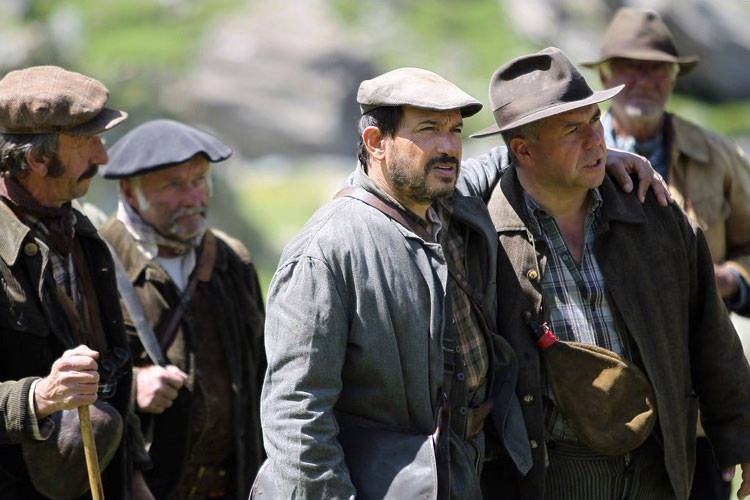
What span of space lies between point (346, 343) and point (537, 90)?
1.17m

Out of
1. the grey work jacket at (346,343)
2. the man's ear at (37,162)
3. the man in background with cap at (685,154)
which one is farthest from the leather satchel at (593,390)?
the man's ear at (37,162)

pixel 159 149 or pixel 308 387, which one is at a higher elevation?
pixel 159 149

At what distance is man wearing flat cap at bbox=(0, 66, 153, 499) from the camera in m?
3.65

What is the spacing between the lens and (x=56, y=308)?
153 inches

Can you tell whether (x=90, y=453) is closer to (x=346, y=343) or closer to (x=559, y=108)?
(x=346, y=343)

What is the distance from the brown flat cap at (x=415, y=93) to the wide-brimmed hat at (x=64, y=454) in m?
1.36

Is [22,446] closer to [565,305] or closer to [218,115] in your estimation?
[565,305]

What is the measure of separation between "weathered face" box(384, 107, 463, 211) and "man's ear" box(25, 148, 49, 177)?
1218 mm

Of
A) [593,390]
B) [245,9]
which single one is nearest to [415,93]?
[593,390]

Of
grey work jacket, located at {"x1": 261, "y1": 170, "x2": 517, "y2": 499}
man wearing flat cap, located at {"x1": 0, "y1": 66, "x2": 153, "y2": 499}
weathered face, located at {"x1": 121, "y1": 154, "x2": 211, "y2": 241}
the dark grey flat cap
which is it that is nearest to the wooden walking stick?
man wearing flat cap, located at {"x1": 0, "y1": 66, "x2": 153, "y2": 499}

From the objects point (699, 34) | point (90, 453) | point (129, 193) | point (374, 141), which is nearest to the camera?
point (374, 141)

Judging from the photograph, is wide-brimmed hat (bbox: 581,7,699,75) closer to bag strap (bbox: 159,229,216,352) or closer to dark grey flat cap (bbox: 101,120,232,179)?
dark grey flat cap (bbox: 101,120,232,179)

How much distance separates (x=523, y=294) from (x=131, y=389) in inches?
55.4

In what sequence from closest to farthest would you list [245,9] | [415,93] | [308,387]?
[308,387] < [415,93] < [245,9]
